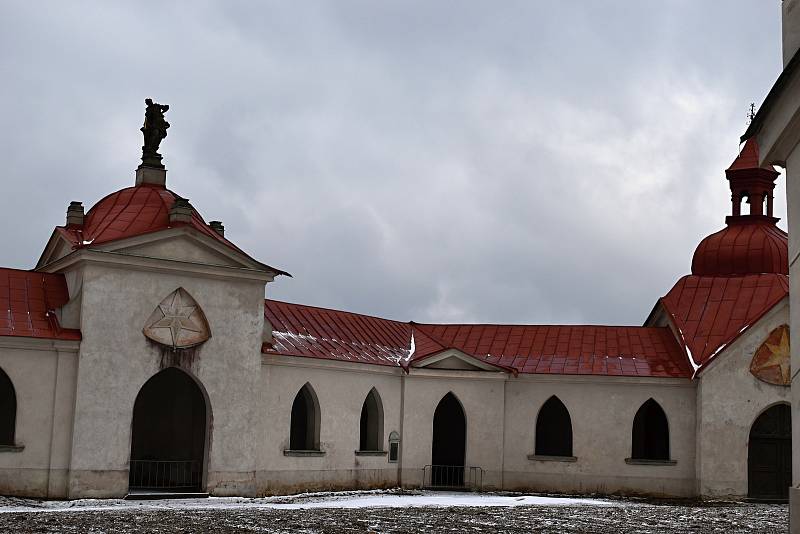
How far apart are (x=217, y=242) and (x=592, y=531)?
1167 cm

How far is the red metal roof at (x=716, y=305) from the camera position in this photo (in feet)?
101

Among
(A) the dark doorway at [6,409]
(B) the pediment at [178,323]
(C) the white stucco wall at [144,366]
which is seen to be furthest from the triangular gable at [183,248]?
(A) the dark doorway at [6,409]

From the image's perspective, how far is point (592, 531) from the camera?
18078 millimetres

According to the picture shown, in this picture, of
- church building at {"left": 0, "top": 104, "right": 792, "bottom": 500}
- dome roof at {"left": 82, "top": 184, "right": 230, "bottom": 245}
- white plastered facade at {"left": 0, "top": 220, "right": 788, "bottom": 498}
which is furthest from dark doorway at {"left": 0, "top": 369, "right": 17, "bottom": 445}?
dome roof at {"left": 82, "top": 184, "right": 230, "bottom": 245}

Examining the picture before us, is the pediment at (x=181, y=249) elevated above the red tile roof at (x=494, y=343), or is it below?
above

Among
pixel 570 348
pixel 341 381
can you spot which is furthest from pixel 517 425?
pixel 341 381

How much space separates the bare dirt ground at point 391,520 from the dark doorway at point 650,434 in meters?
6.80

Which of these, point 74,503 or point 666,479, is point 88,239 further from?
point 666,479

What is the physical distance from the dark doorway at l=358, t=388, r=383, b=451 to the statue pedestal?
26.1 ft

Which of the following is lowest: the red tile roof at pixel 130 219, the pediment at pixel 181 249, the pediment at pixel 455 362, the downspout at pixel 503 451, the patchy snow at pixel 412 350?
the downspout at pixel 503 451

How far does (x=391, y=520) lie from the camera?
1961cm

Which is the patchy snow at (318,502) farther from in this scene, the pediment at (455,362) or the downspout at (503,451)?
the pediment at (455,362)

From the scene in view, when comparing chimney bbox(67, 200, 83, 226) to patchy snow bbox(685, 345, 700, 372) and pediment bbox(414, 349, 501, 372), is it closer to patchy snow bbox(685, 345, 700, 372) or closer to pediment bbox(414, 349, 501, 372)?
pediment bbox(414, 349, 501, 372)

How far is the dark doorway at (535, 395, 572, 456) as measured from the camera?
104 feet
